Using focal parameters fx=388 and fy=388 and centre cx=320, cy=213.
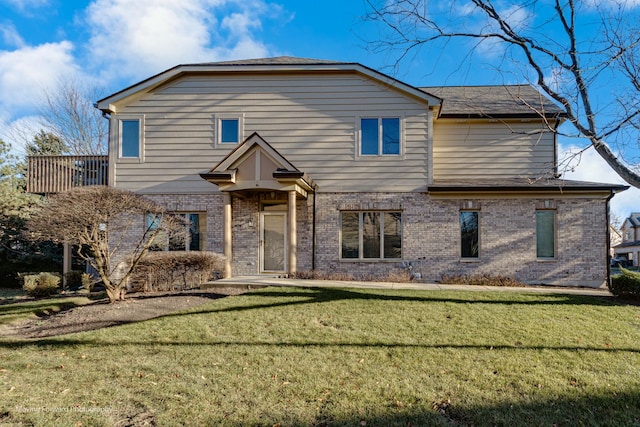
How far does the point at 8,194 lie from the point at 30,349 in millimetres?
13166

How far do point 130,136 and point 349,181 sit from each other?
7856 mm

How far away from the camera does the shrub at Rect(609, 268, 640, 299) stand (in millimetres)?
9515

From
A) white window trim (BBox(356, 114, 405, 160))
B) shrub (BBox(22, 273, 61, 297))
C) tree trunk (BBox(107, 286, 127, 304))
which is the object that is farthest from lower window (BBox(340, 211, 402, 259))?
shrub (BBox(22, 273, 61, 297))

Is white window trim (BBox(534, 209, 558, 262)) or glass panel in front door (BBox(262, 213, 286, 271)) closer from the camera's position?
white window trim (BBox(534, 209, 558, 262))

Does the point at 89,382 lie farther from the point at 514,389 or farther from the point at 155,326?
the point at 514,389

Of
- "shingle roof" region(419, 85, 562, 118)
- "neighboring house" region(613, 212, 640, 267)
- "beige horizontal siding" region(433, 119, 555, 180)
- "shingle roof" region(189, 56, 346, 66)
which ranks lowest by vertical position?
"neighboring house" region(613, 212, 640, 267)

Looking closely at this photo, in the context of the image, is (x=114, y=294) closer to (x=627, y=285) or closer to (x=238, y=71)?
(x=238, y=71)

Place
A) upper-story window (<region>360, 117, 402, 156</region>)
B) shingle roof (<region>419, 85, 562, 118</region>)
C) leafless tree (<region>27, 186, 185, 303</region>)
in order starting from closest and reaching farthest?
1. leafless tree (<region>27, 186, 185, 303</region>)
2. upper-story window (<region>360, 117, 402, 156</region>)
3. shingle roof (<region>419, 85, 562, 118</region>)

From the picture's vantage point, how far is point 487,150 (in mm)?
14047

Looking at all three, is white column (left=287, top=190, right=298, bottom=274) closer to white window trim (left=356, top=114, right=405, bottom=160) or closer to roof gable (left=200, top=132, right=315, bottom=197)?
roof gable (left=200, top=132, right=315, bottom=197)

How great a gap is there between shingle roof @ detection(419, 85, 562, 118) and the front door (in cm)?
695

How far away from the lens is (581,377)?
482 centimetres

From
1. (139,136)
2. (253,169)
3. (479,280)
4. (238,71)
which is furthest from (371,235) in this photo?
(139,136)

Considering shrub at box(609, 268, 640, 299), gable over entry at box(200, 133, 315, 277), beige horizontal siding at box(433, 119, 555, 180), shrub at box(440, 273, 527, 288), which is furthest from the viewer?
beige horizontal siding at box(433, 119, 555, 180)
